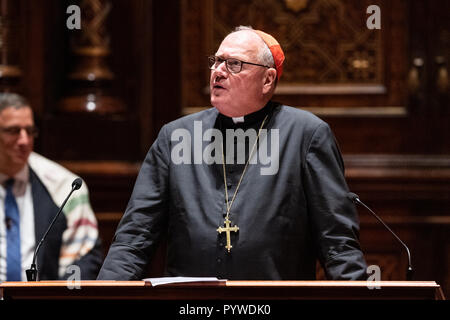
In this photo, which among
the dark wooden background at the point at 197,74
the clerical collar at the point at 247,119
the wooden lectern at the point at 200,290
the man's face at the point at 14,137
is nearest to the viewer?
the wooden lectern at the point at 200,290

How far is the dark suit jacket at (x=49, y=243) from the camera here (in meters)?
4.39

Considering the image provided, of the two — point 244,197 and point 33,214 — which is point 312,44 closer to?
point 33,214

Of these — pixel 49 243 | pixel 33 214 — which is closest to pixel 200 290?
pixel 49 243

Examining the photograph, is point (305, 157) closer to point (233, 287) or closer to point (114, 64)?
point (233, 287)

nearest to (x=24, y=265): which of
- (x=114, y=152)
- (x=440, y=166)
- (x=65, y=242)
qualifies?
(x=65, y=242)

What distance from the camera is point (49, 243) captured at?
444cm

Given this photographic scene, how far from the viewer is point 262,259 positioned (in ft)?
11.0

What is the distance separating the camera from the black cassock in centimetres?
333

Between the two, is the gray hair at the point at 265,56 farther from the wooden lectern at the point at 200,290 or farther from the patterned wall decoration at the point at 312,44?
the patterned wall decoration at the point at 312,44

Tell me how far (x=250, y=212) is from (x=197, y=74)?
221 cm

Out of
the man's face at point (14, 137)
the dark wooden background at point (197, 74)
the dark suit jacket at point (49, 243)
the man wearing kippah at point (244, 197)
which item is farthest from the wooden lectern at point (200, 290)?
the dark wooden background at point (197, 74)

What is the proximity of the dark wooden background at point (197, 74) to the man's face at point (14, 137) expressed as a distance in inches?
31.2

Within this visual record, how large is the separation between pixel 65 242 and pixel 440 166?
2356 mm
